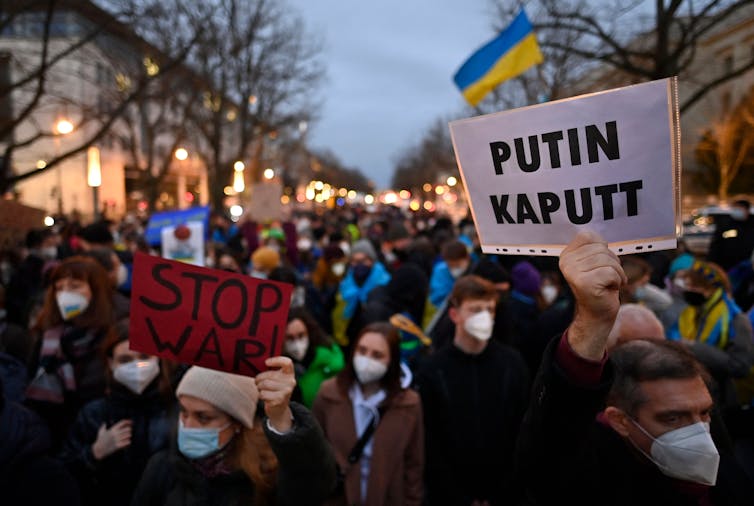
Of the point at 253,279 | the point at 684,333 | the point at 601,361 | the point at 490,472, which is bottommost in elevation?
the point at 490,472

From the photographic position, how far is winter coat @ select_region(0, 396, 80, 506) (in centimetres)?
214

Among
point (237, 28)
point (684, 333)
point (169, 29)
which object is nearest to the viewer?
point (684, 333)

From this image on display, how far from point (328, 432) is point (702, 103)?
146 feet

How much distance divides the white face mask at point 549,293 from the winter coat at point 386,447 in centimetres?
342

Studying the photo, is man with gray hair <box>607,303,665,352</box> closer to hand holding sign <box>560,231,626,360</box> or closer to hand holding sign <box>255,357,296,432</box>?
hand holding sign <box>560,231,626,360</box>

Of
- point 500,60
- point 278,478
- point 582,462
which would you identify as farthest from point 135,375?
point 500,60

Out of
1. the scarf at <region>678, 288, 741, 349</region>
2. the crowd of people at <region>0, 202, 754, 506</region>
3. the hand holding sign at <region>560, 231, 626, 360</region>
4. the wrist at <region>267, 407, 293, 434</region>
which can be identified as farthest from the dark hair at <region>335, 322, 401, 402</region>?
the scarf at <region>678, 288, 741, 349</region>

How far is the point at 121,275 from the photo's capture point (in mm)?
5383

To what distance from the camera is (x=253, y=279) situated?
2082 mm

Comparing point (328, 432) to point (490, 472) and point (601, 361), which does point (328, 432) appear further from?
point (601, 361)

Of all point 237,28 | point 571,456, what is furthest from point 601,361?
point 237,28

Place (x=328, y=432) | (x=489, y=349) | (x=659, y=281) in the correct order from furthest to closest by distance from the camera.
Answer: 1. (x=659, y=281)
2. (x=489, y=349)
3. (x=328, y=432)

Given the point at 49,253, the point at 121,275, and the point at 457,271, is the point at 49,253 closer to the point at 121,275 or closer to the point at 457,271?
the point at 121,275

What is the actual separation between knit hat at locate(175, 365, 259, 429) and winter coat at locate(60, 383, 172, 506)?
2.23 feet
